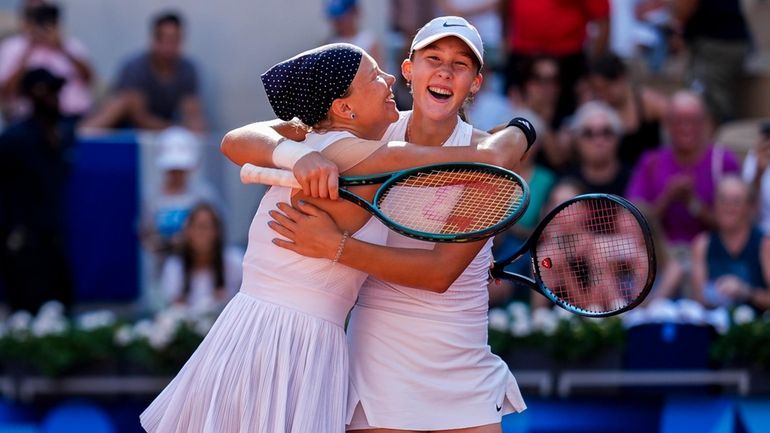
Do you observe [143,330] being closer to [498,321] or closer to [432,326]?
[498,321]

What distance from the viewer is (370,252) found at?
3979 millimetres

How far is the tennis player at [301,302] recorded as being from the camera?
4.01 m

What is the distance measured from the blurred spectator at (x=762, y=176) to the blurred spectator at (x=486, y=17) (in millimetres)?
1966

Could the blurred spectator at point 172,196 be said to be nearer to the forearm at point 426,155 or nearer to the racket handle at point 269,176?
the racket handle at point 269,176

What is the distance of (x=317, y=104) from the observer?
4.07 meters

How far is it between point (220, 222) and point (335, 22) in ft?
5.87

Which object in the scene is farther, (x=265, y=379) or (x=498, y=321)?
(x=498, y=321)

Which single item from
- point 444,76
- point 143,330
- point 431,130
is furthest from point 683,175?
point 444,76

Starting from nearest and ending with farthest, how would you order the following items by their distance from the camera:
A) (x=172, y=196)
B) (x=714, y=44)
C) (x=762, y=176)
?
(x=762, y=176) → (x=172, y=196) → (x=714, y=44)

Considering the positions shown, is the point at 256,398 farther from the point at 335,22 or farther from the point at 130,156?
the point at 335,22

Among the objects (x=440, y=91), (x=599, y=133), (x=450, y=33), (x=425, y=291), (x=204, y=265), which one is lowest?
(x=204, y=265)

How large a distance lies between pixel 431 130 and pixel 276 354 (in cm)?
80

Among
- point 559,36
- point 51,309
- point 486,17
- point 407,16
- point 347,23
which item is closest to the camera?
point 51,309

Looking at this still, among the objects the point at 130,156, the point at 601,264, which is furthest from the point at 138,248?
the point at 601,264
